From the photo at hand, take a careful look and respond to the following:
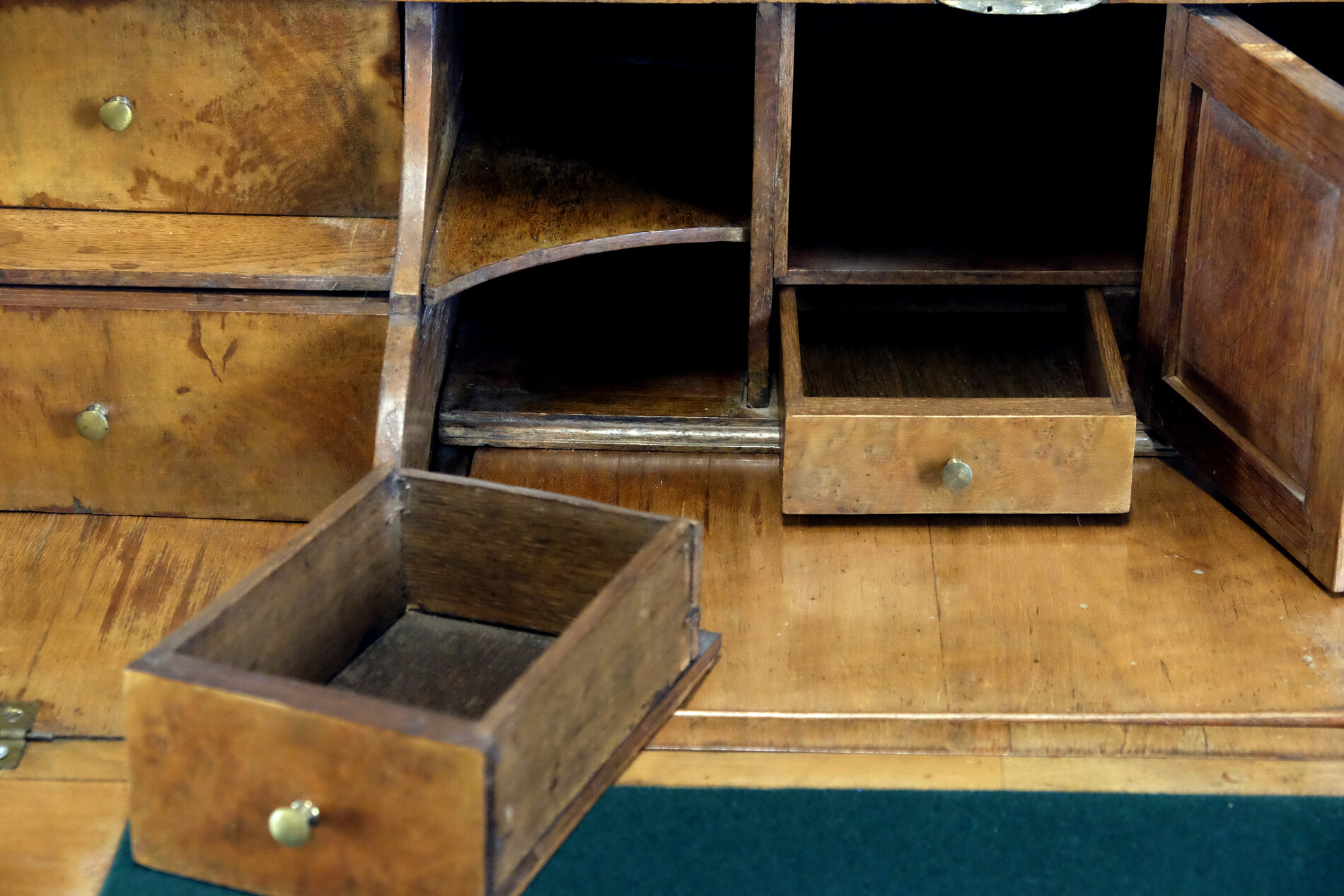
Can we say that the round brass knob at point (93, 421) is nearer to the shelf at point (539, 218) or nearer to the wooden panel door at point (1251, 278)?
the shelf at point (539, 218)

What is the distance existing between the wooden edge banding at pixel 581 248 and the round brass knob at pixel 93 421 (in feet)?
1.18

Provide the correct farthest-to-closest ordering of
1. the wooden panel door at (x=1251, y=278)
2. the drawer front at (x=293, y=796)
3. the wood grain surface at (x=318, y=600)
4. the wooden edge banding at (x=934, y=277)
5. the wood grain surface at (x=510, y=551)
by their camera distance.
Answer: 1. the wooden edge banding at (x=934, y=277)
2. the wooden panel door at (x=1251, y=278)
3. the wood grain surface at (x=510, y=551)
4. the wood grain surface at (x=318, y=600)
5. the drawer front at (x=293, y=796)

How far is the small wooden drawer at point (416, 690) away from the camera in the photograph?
96 centimetres

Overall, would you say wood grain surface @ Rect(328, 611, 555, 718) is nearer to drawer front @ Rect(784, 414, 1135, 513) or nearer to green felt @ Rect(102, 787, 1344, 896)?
green felt @ Rect(102, 787, 1344, 896)

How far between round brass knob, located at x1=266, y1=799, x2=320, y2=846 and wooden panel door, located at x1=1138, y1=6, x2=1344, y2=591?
902mm

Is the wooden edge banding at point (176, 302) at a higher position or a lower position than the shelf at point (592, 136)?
lower

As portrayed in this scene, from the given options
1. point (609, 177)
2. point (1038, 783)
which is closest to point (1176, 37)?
point (609, 177)

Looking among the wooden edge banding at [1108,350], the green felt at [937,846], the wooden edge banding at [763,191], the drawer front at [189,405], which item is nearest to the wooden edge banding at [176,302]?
the drawer front at [189,405]

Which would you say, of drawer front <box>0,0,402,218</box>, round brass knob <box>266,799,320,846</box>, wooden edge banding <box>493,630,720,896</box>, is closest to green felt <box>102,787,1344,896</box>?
wooden edge banding <box>493,630,720,896</box>

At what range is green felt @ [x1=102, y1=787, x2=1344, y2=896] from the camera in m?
1.23

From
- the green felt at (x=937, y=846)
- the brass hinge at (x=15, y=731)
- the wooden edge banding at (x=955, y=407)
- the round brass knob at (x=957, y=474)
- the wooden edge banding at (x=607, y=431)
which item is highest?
the wooden edge banding at (x=955, y=407)

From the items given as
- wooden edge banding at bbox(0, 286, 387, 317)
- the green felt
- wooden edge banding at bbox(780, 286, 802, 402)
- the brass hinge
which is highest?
wooden edge banding at bbox(0, 286, 387, 317)

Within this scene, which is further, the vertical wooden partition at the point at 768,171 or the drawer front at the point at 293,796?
the vertical wooden partition at the point at 768,171

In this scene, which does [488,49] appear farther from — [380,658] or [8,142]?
[380,658]
